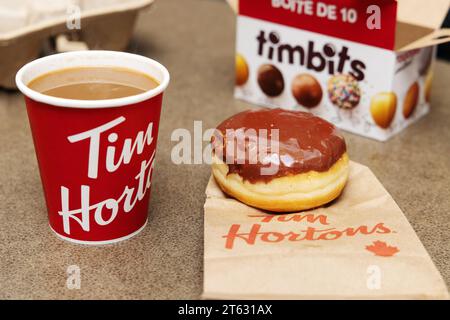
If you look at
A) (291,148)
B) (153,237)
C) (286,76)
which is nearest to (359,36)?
(286,76)

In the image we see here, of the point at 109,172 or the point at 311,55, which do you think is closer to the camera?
the point at 109,172

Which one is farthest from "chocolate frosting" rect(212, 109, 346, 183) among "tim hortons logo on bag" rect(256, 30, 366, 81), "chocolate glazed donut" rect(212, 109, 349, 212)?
"tim hortons logo on bag" rect(256, 30, 366, 81)

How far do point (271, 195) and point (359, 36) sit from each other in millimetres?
333

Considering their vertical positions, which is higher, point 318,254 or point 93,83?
point 93,83

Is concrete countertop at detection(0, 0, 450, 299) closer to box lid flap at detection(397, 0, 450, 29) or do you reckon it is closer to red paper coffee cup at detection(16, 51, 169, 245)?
red paper coffee cup at detection(16, 51, 169, 245)

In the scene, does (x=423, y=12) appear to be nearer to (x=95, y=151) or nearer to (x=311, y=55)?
(x=311, y=55)

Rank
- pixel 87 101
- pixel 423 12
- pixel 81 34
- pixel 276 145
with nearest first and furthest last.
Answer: pixel 87 101 → pixel 276 145 → pixel 423 12 → pixel 81 34

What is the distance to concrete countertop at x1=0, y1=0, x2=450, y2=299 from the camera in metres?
0.63

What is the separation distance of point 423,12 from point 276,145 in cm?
40

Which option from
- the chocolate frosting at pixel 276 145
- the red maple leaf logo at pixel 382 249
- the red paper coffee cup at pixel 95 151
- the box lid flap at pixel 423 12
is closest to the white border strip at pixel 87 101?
the red paper coffee cup at pixel 95 151

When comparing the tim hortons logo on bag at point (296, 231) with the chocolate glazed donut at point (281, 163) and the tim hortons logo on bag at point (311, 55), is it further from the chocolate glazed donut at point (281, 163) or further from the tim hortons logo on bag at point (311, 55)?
the tim hortons logo on bag at point (311, 55)

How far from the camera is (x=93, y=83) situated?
0.68 metres

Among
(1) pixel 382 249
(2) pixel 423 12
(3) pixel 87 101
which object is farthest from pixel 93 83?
(2) pixel 423 12

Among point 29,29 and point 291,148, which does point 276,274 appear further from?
point 29,29
